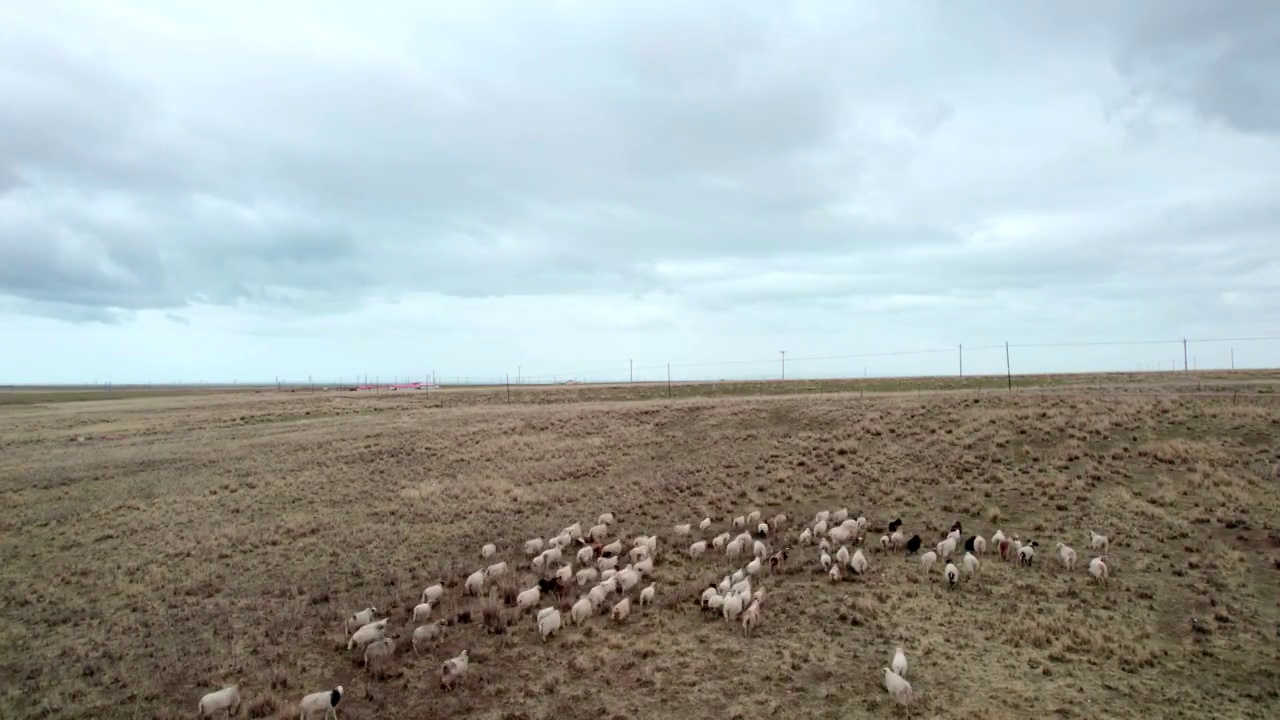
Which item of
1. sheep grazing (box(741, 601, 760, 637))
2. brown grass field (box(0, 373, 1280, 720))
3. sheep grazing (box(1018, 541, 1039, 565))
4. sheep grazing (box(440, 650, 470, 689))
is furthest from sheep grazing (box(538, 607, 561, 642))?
sheep grazing (box(1018, 541, 1039, 565))

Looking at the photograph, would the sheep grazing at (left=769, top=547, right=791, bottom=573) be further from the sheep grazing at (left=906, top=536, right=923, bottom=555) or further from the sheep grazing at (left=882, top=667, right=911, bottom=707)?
the sheep grazing at (left=882, top=667, right=911, bottom=707)

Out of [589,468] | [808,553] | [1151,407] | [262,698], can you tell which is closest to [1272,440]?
[1151,407]

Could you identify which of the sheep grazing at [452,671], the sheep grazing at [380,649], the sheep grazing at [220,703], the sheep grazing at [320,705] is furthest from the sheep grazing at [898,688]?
the sheep grazing at [220,703]

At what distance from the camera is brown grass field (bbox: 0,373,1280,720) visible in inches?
440

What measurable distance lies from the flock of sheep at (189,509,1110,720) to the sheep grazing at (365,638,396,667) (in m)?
0.02

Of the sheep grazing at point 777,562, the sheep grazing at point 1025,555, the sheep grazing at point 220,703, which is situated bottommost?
the sheep grazing at point 220,703

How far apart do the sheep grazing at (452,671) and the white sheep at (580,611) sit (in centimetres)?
287

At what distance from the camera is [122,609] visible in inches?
614

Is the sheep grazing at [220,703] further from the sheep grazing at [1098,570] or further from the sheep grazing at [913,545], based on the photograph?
the sheep grazing at [1098,570]

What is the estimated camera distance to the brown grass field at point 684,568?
11172 millimetres

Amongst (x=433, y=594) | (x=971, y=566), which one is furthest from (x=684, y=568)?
(x=971, y=566)

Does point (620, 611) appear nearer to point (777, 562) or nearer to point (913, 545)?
point (777, 562)

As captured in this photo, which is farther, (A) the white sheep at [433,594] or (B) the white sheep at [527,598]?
(A) the white sheep at [433,594]

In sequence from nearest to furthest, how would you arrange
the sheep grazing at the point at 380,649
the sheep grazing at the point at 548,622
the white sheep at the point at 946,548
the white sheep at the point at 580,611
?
the sheep grazing at the point at 380,649, the sheep grazing at the point at 548,622, the white sheep at the point at 580,611, the white sheep at the point at 946,548
